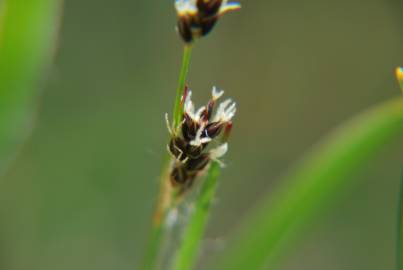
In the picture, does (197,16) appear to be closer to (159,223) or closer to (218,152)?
(218,152)

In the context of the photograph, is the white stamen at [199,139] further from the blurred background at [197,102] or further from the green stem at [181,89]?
the blurred background at [197,102]

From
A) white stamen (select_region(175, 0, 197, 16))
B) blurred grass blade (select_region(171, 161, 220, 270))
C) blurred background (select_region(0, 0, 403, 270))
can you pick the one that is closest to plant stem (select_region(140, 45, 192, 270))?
blurred grass blade (select_region(171, 161, 220, 270))

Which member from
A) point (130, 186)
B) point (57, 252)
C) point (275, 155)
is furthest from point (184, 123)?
point (275, 155)

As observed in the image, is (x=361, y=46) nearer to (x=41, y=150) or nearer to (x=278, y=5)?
(x=278, y=5)

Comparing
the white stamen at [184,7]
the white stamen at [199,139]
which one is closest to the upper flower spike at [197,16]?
the white stamen at [184,7]

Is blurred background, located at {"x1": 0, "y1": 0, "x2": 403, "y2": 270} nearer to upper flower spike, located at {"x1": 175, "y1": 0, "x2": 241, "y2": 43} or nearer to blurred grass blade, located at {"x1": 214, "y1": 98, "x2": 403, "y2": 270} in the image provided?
blurred grass blade, located at {"x1": 214, "y1": 98, "x2": 403, "y2": 270}

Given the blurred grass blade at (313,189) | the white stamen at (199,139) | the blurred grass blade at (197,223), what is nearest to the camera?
the white stamen at (199,139)

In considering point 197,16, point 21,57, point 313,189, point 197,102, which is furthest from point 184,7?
point 197,102
